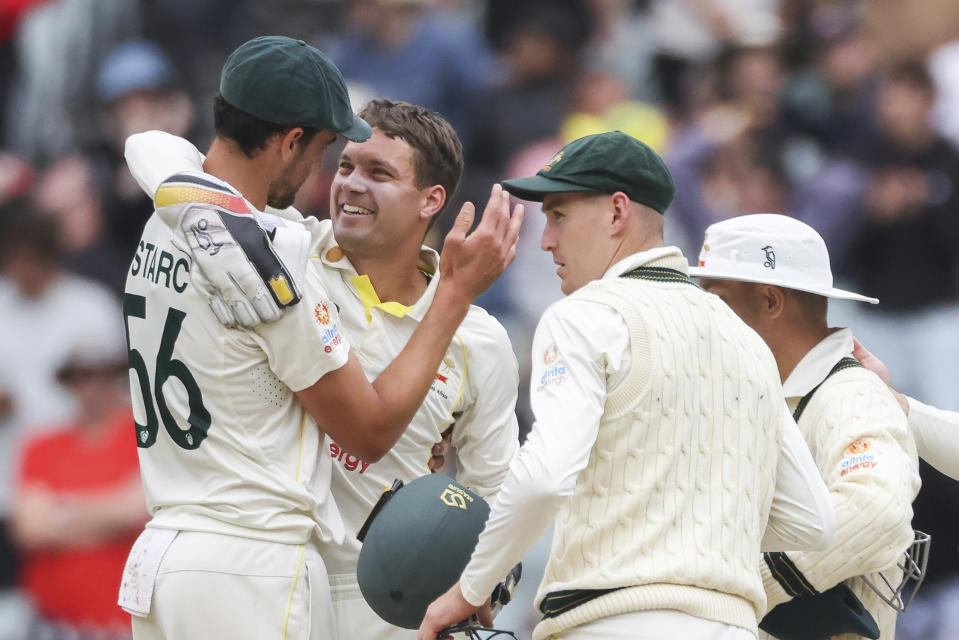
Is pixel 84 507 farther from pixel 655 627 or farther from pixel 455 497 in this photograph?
pixel 655 627

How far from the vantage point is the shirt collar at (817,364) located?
4066mm

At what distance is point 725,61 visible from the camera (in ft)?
30.4

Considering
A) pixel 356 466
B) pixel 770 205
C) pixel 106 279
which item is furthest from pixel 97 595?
pixel 770 205

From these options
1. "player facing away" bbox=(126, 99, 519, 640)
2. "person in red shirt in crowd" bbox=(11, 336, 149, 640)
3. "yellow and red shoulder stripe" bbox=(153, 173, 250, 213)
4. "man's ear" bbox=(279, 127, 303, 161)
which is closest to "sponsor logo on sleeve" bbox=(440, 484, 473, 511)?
"player facing away" bbox=(126, 99, 519, 640)

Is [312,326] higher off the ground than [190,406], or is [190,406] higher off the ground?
[312,326]

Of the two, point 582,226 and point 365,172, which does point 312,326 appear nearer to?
point 582,226

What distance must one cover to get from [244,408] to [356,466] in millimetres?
673

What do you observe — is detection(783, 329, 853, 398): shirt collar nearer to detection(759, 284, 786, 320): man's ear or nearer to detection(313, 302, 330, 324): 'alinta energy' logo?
detection(759, 284, 786, 320): man's ear

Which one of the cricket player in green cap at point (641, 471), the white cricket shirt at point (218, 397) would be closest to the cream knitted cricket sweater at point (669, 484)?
the cricket player in green cap at point (641, 471)

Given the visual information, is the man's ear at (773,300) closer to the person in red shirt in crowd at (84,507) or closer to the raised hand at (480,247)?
the raised hand at (480,247)

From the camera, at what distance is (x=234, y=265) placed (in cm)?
334

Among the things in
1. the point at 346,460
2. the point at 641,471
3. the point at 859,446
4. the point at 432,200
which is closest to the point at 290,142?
the point at 432,200

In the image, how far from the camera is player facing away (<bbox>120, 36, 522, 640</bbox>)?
3410 millimetres

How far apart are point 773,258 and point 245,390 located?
171 cm
